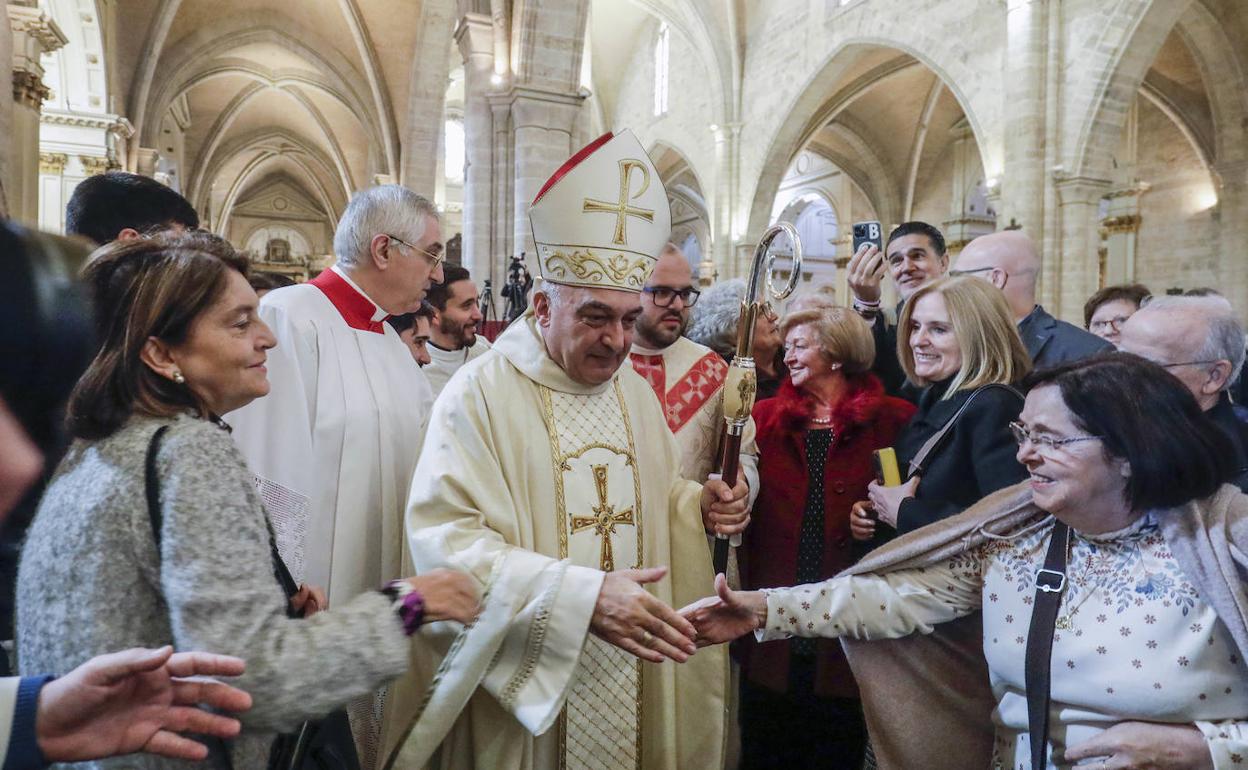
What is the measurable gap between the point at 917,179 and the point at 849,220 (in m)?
1.95

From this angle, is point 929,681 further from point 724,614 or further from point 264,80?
point 264,80

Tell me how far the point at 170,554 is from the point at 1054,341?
9.65 feet

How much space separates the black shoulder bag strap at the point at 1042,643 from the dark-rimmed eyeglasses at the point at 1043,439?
0.21 m

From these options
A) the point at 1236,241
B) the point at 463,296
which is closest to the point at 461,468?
the point at 463,296

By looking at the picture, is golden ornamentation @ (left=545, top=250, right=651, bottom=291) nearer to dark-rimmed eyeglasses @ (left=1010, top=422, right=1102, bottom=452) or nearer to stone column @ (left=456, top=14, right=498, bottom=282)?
dark-rimmed eyeglasses @ (left=1010, top=422, right=1102, bottom=452)

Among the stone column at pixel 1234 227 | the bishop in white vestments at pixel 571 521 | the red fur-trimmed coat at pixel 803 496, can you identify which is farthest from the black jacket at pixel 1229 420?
the stone column at pixel 1234 227

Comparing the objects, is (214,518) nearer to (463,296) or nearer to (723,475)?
(723,475)

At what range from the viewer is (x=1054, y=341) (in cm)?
304

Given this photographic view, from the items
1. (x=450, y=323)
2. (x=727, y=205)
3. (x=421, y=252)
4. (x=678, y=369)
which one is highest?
(x=727, y=205)

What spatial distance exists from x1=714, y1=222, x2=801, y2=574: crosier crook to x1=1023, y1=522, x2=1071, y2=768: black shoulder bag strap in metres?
0.70

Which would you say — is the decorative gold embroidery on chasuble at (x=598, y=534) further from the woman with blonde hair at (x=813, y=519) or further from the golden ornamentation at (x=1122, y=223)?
the golden ornamentation at (x=1122, y=223)

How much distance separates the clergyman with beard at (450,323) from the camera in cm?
425

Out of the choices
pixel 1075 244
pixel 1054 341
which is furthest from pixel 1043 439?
pixel 1075 244

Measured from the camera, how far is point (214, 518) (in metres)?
1.16
